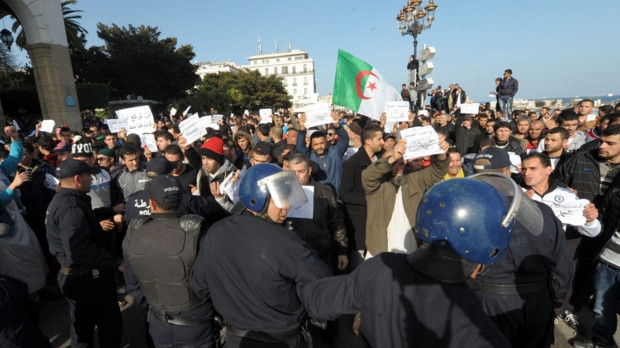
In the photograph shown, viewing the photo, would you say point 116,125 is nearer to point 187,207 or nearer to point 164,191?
point 187,207

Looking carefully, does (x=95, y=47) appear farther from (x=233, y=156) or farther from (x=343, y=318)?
(x=343, y=318)

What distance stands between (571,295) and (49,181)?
7206 mm

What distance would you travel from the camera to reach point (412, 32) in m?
14.1

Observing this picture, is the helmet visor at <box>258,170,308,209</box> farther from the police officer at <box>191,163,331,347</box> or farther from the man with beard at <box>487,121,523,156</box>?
the man with beard at <box>487,121,523,156</box>

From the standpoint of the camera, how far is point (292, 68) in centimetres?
12744

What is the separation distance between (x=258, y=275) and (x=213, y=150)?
310cm

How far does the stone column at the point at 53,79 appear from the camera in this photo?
1535 centimetres

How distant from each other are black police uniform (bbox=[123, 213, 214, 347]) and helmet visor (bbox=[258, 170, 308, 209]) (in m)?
0.70

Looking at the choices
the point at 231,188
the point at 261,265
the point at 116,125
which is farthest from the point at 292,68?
the point at 261,265

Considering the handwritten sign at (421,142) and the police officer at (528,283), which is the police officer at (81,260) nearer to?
the handwritten sign at (421,142)

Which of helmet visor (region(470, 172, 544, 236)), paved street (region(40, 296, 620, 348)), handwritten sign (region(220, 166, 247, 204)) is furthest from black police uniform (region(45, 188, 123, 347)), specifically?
helmet visor (region(470, 172, 544, 236))

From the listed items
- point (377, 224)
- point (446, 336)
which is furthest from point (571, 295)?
point (446, 336)

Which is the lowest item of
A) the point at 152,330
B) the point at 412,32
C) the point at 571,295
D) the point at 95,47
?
the point at 571,295

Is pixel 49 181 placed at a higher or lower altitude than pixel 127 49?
lower
